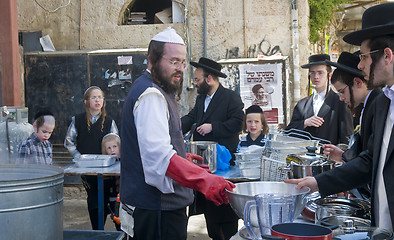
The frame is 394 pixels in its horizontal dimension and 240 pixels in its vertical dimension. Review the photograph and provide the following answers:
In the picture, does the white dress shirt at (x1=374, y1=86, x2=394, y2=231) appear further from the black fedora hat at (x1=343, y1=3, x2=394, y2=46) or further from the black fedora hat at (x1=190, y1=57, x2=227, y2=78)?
the black fedora hat at (x1=190, y1=57, x2=227, y2=78)

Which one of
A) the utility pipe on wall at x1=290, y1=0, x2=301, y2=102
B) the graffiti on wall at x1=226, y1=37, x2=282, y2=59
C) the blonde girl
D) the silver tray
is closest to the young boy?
the blonde girl

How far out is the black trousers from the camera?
9.72 feet

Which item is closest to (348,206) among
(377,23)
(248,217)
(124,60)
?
(248,217)

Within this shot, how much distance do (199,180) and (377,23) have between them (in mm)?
1245

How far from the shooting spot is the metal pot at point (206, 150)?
4586 millimetres

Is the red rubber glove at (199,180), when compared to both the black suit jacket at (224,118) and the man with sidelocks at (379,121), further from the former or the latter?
the black suit jacket at (224,118)

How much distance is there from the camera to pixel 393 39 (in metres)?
2.38

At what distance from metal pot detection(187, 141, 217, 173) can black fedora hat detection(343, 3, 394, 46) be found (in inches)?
89.2

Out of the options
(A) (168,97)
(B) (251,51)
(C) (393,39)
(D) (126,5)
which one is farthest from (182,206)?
(D) (126,5)

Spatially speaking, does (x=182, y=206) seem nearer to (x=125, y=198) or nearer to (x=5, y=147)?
(x=125, y=198)

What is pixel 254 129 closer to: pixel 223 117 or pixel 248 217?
pixel 223 117

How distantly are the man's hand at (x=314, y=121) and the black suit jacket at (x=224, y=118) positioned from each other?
31.4 inches

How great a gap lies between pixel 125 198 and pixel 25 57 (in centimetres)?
633

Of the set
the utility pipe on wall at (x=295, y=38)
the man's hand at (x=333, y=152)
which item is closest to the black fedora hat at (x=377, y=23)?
the man's hand at (x=333, y=152)
